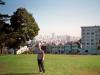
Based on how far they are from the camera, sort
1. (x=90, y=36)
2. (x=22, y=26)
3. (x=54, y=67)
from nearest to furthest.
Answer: (x=54, y=67) → (x=22, y=26) → (x=90, y=36)

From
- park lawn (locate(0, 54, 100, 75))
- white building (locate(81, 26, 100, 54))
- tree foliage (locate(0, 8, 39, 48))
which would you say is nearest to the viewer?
park lawn (locate(0, 54, 100, 75))

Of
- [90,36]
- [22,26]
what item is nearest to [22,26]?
[22,26]

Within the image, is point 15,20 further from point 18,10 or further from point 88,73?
point 88,73

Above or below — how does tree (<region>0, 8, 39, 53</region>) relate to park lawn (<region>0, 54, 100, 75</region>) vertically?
above

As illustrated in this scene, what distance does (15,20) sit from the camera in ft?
228

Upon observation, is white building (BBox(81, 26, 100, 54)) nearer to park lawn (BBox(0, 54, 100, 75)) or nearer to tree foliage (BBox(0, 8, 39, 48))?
tree foliage (BBox(0, 8, 39, 48))

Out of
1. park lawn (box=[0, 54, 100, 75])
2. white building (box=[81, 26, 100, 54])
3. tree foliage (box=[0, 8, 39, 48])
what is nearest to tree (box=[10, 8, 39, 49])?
tree foliage (box=[0, 8, 39, 48])

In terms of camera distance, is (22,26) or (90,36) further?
(90,36)

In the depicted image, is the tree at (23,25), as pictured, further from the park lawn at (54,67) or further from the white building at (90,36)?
the white building at (90,36)

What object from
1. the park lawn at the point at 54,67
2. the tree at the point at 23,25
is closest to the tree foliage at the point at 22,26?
the tree at the point at 23,25

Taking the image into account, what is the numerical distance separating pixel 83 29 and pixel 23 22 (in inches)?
4628

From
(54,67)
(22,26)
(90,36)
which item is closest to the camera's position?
(54,67)

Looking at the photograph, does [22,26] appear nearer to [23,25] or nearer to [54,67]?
[23,25]

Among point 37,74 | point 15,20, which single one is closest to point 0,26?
point 37,74
